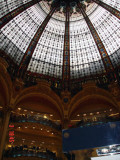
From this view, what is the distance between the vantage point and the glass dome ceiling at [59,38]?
2773 cm

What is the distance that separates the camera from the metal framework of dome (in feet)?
89.9

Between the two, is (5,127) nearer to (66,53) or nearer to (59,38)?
(66,53)

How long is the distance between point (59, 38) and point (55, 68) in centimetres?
584

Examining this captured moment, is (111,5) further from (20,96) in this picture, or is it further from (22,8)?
(20,96)

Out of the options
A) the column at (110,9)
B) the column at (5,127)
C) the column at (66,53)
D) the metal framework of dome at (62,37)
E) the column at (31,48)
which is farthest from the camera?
the column at (66,53)

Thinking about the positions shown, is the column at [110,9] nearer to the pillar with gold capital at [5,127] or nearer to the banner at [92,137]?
the pillar with gold capital at [5,127]

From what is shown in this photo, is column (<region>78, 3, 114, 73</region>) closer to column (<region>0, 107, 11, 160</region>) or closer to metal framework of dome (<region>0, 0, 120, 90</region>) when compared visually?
metal framework of dome (<region>0, 0, 120, 90</region>)

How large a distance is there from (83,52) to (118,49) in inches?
253

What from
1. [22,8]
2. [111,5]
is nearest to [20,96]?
[22,8]

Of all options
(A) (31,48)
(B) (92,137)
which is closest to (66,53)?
(A) (31,48)

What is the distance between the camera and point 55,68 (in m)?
31.1

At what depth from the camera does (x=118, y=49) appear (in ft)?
93.2

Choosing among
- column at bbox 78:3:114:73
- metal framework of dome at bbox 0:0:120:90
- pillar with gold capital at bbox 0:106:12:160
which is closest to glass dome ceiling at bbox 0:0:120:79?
Answer: metal framework of dome at bbox 0:0:120:90

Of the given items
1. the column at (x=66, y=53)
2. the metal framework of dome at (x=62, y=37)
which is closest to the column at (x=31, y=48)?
the metal framework of dome at (x=62, y=37)
